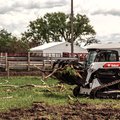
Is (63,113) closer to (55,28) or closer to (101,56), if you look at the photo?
(101,56)

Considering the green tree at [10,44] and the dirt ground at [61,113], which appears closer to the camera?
the dirt ground at [61,113]

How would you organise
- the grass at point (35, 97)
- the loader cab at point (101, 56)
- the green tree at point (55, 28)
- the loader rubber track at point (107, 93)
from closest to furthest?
the grass at point (35, 97)
the loader rubber track at point (107, 93)
the loader cab at point (101, 56)
the green tree at point (55, 28)

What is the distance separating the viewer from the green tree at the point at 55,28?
4796 inches

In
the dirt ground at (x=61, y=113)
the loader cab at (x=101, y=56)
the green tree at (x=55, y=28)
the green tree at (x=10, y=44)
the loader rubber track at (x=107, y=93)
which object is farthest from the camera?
the green tree at (x=55, y=28)

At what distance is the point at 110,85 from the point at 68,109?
4.57 meters

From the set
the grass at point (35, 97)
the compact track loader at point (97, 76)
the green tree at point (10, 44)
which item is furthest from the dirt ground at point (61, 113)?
the green tree at point (10, 44)

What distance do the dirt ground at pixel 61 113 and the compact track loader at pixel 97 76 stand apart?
3.28 m

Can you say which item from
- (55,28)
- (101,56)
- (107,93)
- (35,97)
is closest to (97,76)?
(107,93)

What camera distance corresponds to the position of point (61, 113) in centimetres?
1395

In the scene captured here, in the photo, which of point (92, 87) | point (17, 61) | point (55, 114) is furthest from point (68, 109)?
point (17, 61)

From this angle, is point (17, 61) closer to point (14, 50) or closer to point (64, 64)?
point (64, 64)

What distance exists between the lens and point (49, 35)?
12394cm

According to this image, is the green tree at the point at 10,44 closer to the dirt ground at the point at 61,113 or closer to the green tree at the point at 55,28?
the green tree at the point at 55,28

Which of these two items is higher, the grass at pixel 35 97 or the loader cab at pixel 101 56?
the loader cab at pixel 101 56
